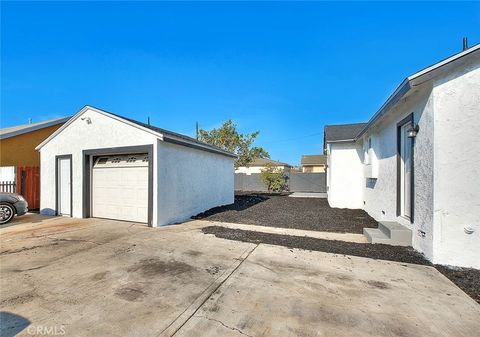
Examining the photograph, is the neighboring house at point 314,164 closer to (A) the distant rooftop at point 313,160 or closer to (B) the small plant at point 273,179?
(A) the distant rooftop at point 313,160

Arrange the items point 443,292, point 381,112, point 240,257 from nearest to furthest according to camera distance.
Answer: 1. point 443,292
2. point 240,257
3. point 381,112

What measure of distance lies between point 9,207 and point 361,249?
34.9 feet

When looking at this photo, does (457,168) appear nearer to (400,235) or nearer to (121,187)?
(400,235)

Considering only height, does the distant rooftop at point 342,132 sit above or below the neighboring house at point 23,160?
above

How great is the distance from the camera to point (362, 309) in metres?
2.66

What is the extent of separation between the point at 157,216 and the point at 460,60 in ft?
25.2

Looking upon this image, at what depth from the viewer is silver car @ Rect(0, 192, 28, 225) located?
292 inches

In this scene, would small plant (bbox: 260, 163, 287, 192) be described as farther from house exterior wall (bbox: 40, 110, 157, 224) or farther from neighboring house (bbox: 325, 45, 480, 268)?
neighboring house (bbox: 325, 45, 480, 268)

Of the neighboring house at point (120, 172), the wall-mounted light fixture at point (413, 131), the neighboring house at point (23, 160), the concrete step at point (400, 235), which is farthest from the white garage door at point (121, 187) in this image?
the wall-mounted light fixture at point (413, 131)

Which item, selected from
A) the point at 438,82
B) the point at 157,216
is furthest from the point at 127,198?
the point at 438,82

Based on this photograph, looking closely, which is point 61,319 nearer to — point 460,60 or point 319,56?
point 460,60

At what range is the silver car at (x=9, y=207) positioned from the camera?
7.41 metres

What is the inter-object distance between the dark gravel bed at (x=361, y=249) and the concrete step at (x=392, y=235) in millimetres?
189

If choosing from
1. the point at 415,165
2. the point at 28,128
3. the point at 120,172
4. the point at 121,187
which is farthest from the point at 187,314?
the point at 28,128
